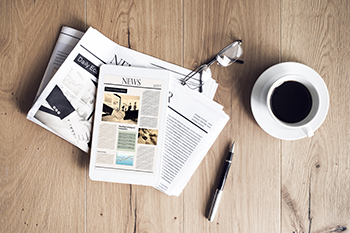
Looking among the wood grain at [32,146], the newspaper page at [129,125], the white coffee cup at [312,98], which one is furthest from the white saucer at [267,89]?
the wood grain at [32,146]

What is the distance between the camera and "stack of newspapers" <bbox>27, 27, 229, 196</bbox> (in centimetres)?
56

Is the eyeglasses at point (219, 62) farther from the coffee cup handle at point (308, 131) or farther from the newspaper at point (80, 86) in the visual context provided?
the coffee cup handle at point (308, 131)

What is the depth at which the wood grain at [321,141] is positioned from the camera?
1.89 feet

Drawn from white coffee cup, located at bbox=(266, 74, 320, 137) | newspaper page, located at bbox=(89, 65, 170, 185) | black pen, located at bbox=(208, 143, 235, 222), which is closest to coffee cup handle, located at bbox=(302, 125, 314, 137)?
white coffee cup, located at bbox=(266, 74, 320, 137)

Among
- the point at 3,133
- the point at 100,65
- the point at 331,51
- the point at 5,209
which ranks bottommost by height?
the point at 5,209

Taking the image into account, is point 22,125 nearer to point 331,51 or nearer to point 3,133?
point 3,133

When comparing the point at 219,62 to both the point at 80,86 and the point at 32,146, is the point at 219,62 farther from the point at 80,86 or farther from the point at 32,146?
the point at 32,146

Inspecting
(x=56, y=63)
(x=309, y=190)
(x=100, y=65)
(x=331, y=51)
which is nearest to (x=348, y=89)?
(x=331, y=51)

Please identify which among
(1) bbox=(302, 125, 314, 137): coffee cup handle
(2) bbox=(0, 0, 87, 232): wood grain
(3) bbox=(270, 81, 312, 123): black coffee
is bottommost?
(2) bbox=(0, 0, 87, 232): wood grain

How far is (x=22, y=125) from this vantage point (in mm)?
593

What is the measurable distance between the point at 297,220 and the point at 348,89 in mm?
338

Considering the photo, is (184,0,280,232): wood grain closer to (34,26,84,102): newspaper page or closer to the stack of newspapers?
the stack of newspapers

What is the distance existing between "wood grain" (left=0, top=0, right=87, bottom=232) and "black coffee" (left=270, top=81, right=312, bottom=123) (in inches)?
18.2

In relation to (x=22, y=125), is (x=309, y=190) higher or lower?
higher
